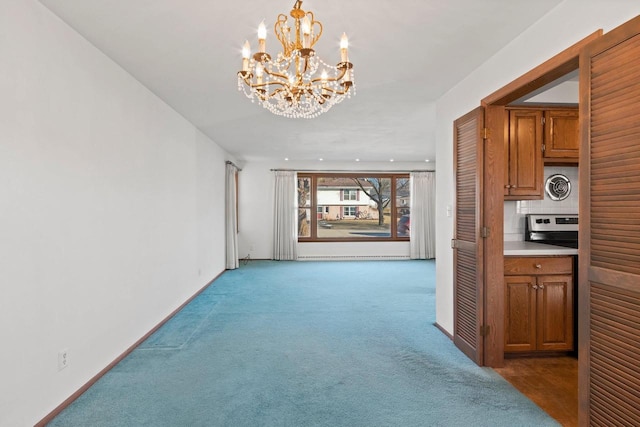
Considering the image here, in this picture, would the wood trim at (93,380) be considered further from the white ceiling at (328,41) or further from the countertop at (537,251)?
the countertop at (537,251)

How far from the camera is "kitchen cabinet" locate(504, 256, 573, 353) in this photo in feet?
9.36

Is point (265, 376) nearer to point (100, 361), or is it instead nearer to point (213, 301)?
point (100, 361)

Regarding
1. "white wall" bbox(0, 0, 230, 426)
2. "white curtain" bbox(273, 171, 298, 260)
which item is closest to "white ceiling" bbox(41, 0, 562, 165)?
"white wall" bbox(0, 0, 230, 426)

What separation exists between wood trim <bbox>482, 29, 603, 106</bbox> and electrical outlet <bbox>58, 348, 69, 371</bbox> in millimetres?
3391

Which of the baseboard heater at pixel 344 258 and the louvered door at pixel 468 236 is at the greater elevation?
the louvered door at pixel 468 236

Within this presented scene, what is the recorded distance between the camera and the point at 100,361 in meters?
2.64

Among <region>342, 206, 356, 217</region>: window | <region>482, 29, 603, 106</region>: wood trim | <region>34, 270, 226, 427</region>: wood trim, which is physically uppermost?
<region>482, 29, 603, 106</region>: wood trim

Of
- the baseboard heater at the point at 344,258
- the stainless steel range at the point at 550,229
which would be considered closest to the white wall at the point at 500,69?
the stainless steel range at the point at 550,229

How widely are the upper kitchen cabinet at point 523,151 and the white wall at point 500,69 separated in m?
0.44

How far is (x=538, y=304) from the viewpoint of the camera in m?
2.89

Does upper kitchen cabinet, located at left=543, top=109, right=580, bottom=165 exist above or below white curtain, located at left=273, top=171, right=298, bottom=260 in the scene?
above

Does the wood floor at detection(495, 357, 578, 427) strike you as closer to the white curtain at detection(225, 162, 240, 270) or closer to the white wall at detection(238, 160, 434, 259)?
the white curtain at detection(225, 162, 240, 270)

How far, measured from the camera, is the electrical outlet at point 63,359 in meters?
2.19

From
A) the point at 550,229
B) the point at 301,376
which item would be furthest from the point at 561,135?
the point at 301,376
